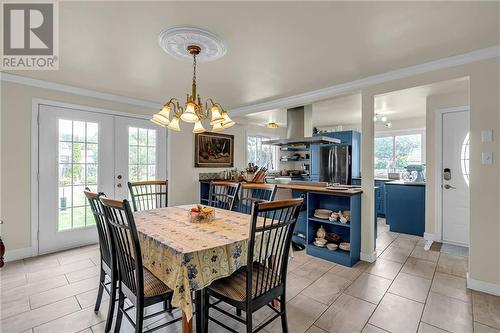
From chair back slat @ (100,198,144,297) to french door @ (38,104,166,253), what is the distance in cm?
249

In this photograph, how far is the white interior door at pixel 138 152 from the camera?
3.83 metres

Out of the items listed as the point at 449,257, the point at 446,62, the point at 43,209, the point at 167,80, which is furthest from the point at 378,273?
the point at 43,209

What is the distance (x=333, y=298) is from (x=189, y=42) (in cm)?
264

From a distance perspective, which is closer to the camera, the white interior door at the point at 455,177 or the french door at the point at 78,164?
the french door at the point at 78,164

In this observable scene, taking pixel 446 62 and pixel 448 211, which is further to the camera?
pixel 448 211

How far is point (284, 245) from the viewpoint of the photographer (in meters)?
1.56

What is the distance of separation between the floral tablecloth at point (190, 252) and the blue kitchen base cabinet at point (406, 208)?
3546 mm

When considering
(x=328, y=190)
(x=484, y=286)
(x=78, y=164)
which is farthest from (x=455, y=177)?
(x=78, y=164)

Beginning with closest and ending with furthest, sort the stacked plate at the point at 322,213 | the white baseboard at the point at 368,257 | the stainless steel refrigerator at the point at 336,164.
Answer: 1. the white baseboard at the point at 368,257
2. the stacked plate at the point at 322,213
3. the stainless steel refrigerator at the point at 336,164

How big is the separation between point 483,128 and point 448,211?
1908 millimetres

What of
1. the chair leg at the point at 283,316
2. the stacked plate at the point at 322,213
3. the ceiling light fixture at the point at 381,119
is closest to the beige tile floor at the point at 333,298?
the chair leg at the point at 283,316

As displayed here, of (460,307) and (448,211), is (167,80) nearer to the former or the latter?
(460,307)

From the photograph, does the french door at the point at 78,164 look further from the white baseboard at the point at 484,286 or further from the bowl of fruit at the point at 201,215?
the white baseboard at the point at 484,286

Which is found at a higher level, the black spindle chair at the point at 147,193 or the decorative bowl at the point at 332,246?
the black spindle chair at the point at 147,193
